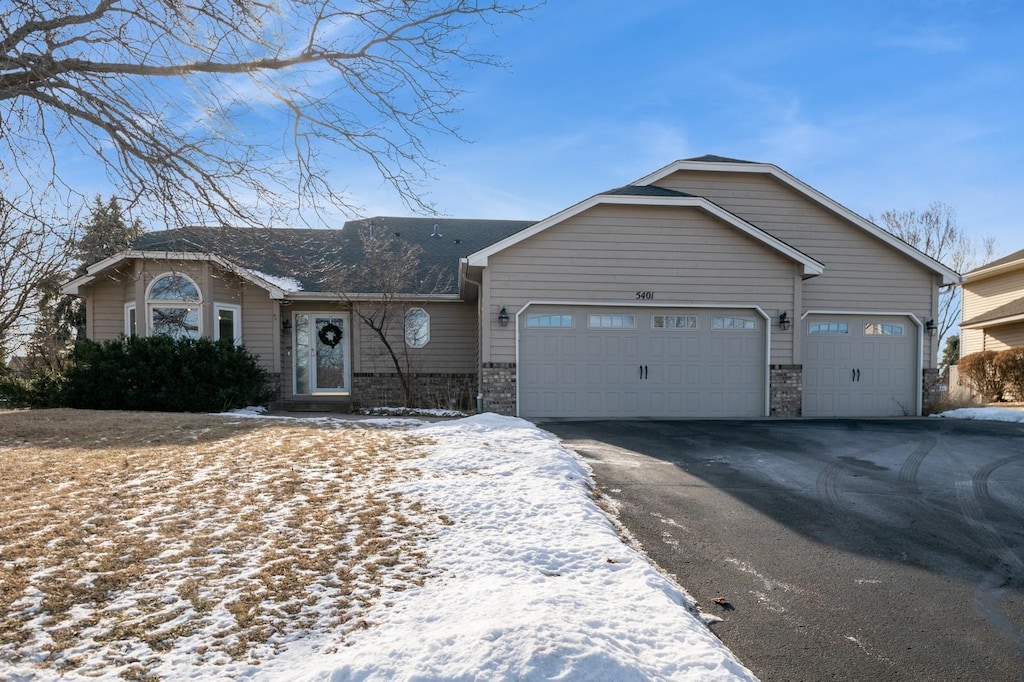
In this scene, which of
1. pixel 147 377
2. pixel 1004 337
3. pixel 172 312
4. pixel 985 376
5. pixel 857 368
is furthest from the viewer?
pixel 1004 337

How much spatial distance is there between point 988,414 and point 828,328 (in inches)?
143

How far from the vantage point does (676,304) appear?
1173 centimetres

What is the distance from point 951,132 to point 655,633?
50.4ft

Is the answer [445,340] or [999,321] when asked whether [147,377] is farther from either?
[999,321]

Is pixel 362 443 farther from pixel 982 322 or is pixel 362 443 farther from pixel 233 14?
pixel 982 322

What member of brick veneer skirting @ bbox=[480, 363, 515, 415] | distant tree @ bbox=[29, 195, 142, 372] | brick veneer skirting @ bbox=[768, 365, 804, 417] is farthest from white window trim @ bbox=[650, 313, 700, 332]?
distant tree @ bbox=[29, 195, 142, 372]

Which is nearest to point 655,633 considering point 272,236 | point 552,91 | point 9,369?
point 272,236

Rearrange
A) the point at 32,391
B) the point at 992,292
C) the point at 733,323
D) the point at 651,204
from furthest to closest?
the point at 992,292 < the point at 733,323 < the point at 32,391 < the point at 651,204

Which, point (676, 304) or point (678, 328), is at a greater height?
point (676, 304)

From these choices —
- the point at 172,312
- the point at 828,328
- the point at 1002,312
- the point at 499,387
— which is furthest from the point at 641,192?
the point at 1002,312

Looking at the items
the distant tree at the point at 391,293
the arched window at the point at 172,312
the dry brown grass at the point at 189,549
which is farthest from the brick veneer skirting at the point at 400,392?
the dry brown grass at the point at 189,549

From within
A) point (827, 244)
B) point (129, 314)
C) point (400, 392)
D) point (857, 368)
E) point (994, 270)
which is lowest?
point (400, 392)

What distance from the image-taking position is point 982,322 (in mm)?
20062

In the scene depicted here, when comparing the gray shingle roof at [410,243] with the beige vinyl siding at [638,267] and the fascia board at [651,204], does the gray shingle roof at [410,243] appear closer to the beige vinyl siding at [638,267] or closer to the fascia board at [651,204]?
the fascia board at [651,204]
